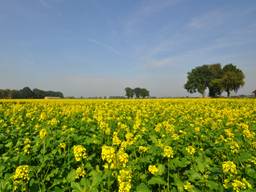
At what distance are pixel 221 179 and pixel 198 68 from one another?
9370 centimetres

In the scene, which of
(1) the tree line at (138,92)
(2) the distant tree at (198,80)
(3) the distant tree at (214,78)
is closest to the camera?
(3) the distant tree at (214,78)

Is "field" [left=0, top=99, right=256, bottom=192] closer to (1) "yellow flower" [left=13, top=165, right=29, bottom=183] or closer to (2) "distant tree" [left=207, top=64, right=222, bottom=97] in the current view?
(1) "yellow flower" [left=13, top=165, right=29, bottom=183]

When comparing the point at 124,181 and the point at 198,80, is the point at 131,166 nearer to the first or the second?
the point at 124,181

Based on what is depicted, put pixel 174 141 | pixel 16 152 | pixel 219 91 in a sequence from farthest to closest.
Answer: pixel 219 91 < pixel 174 141 < pixel 16 152

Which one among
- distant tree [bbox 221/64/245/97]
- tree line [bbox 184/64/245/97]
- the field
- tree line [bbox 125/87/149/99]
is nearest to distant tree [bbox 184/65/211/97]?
tree line [bbox 184/64/245/97]

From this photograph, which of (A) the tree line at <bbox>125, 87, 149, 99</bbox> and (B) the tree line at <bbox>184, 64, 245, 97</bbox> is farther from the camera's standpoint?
(A) the tree line at <bbox>125, 87, 149, 99</bbox>

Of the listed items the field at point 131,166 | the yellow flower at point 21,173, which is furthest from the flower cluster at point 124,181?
the yellow flower at point 21,173

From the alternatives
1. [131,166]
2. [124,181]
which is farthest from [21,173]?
[131,166]

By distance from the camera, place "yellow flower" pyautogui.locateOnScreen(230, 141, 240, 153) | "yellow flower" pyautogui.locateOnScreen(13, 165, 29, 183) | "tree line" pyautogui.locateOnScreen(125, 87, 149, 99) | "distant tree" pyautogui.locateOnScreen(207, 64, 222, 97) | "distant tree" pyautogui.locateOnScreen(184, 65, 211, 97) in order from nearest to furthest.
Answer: "yellow flower" pyautogui.locateOnScreen(13, 165, 29, 183), "yellow flower" pyautogui.locateOnScreen(230, 141, 240, 153), "distant tree" pyautogui.locateOnScreen(207, 64, 222, 97), "distant tree" pyautogui.locateOnScreen(184, 65, 211, 97), "tree line" pyautogui.locateOnScreen(125, 87, 149, 99)

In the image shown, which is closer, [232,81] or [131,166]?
[131,166]

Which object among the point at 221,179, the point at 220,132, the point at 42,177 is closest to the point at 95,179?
the point at 42,177

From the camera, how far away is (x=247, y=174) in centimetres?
373

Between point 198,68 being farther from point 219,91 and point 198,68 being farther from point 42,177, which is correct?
point 42,177

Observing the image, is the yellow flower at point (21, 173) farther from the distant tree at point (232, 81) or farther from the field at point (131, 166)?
the distant tree at point (232, 81)
